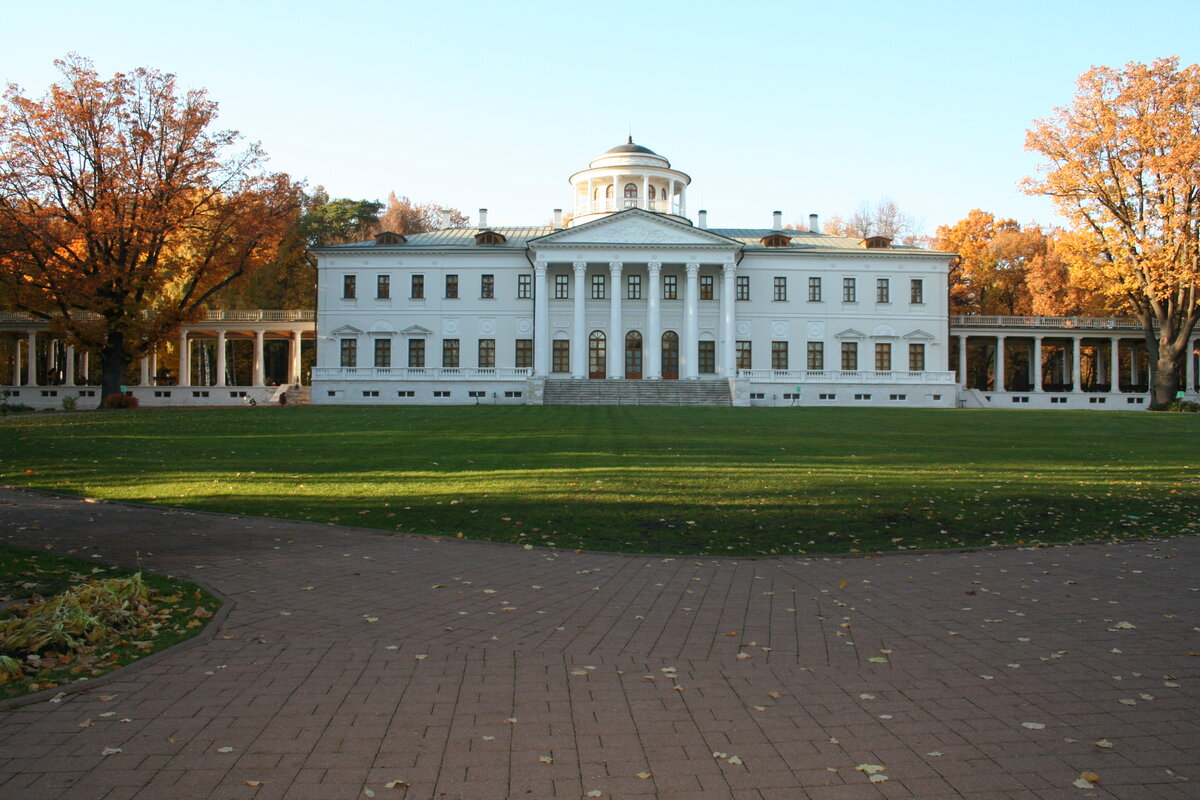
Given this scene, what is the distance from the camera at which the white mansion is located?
55.0 metres

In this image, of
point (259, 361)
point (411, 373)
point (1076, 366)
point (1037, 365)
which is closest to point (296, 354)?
point (259, 361)

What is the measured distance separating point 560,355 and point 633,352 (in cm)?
488

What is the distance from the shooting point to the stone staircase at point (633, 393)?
158 ft

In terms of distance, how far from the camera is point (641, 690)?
18.7ft

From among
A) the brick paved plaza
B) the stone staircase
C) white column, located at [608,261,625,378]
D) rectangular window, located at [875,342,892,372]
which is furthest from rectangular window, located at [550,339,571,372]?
the brick paved plaza

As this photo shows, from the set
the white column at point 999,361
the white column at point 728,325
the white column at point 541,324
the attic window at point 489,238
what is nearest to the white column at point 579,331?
the white column at point 541,324

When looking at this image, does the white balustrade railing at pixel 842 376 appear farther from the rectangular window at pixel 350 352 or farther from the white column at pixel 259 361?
the white column at pixel 259 361

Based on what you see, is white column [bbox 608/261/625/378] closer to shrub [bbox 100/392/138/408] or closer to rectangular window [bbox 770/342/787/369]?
rectangular window [bbox 770/342/787/369]

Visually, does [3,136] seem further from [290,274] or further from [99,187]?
[290,274]

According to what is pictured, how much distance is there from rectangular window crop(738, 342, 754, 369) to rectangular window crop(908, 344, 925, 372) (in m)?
11.0

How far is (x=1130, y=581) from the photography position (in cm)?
895

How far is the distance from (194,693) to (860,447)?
17.7m

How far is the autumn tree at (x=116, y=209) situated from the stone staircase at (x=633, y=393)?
55.9 feet

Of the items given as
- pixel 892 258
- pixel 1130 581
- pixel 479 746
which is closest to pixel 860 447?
pixel 1130 581
